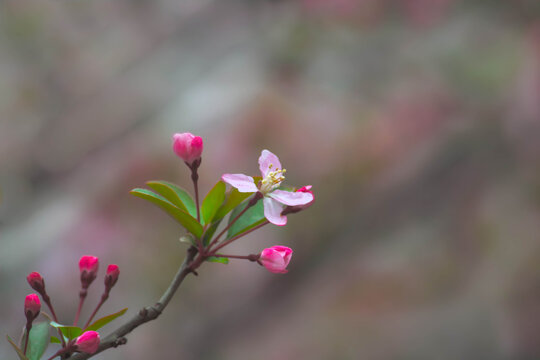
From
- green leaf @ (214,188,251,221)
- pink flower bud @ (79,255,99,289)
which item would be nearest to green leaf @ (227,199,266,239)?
green leaf @ (214,188,251,221)

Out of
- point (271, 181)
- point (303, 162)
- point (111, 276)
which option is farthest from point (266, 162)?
point (303, 162)

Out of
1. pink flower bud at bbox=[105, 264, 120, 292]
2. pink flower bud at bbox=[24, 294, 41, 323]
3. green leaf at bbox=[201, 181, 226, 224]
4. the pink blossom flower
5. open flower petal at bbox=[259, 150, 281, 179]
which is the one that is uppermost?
open flower petal at bbox=[259, 150, 281, 179]

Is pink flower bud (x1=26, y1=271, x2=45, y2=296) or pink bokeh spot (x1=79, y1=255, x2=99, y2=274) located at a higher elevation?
pink bokeh spot (x1=79, y1=255, x2=99, y2=274)

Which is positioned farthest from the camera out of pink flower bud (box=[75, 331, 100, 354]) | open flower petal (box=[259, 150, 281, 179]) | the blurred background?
the blurred background

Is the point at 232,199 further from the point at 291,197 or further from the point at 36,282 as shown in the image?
the point at 36,282

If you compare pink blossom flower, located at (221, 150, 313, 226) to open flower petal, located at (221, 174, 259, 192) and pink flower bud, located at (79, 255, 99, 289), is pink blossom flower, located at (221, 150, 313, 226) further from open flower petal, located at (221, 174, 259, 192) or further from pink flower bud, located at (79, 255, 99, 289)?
pink flower bud, located at (79, 255, 99, 289)

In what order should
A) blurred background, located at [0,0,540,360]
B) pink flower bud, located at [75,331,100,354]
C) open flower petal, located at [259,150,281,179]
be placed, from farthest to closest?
blurred background, located at [0,0,540,360]
open flower petal, located at [259,150,281,179]
pink flower bud, located at [75,331,100,354]

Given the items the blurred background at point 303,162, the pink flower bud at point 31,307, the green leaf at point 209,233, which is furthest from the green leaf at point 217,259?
the blurred background at point 303,162

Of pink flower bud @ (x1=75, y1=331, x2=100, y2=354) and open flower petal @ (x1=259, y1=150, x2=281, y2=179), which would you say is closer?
pink flower bud @ (x1=75, y1=331, x2=100, y2=354)
